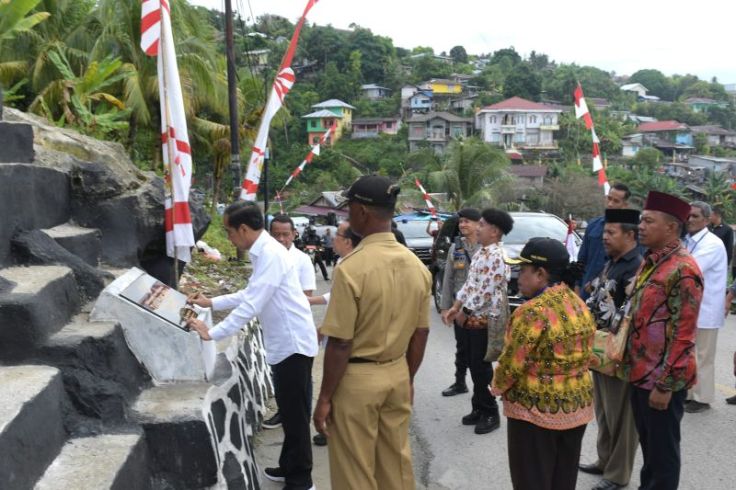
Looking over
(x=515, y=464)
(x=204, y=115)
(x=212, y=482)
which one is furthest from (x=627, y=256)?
(x=204, y=115)

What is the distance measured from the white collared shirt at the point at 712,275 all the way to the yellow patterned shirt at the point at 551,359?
9.83 ft

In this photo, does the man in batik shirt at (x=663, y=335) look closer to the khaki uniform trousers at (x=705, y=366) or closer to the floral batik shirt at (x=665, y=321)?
the floral batik shirt at (x=665, y=321)

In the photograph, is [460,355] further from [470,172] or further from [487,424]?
[470,172]

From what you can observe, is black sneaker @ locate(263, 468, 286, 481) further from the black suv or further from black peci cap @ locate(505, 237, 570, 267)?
the black suv

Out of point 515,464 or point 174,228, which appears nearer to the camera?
point 515,464

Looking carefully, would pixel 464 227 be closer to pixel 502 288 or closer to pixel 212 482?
pixel 502 288

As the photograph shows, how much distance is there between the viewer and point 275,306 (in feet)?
13.4

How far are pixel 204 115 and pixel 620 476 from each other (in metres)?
20.0

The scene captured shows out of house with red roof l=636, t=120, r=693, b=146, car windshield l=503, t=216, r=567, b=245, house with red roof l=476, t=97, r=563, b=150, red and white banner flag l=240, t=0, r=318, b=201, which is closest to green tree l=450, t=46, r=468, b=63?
house with red roof l=636, t=120, r=693, b=146

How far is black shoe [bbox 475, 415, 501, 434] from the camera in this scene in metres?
5.39

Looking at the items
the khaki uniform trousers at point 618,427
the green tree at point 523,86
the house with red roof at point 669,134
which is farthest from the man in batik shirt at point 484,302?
the house with red roof at point 669,134

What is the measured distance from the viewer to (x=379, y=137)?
72.5 meters

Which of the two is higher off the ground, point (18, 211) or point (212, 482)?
point (18, 211)

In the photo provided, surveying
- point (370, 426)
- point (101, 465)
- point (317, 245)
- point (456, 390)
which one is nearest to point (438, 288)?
point (456, 390)
